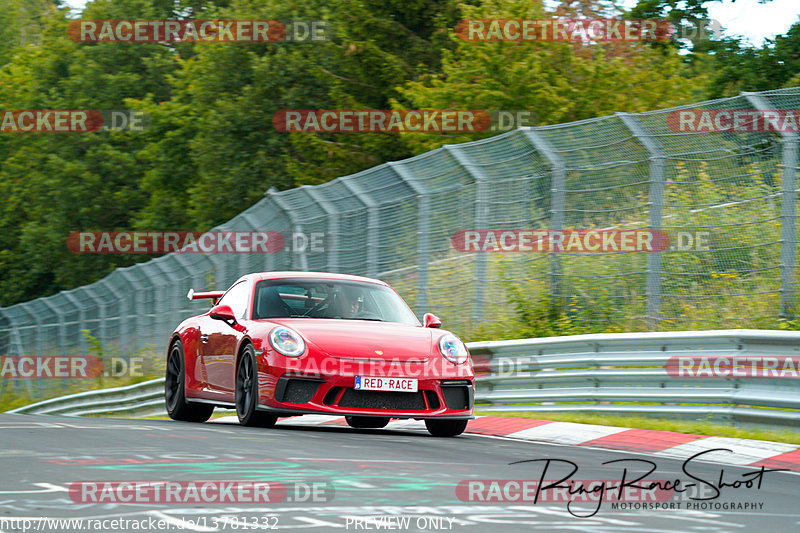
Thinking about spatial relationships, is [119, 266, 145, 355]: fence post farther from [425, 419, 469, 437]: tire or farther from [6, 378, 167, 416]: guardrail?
[425, 419, 469, 437]: tire

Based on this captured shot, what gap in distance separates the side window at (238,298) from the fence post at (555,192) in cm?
379

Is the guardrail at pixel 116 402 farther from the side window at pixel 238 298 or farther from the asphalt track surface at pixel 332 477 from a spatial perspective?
the asphalt track surface at pixel 332 477

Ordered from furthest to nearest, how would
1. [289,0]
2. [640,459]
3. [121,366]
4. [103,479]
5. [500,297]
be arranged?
[289,0]
[121,366]
[500,297]
[640,459]
[103,479]

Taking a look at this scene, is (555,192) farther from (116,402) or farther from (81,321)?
(81,321)

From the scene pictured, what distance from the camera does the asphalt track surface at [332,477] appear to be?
4.79 meters

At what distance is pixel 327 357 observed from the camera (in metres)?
9.01

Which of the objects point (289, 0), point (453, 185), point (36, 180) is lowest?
point (453, 185)

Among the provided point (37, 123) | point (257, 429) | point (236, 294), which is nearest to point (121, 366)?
point (236, 294)

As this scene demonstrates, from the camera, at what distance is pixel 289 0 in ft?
159

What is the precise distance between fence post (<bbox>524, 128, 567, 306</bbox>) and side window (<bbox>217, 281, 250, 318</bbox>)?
3793mm

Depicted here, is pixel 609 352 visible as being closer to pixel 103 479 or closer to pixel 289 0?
pixel 103 479

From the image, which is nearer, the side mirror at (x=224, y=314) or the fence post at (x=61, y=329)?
the side mirror at (x=224, y=314)

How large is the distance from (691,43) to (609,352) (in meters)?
20.4

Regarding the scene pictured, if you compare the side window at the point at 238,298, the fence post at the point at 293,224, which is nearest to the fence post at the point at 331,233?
the fence post at the point at 293,224
